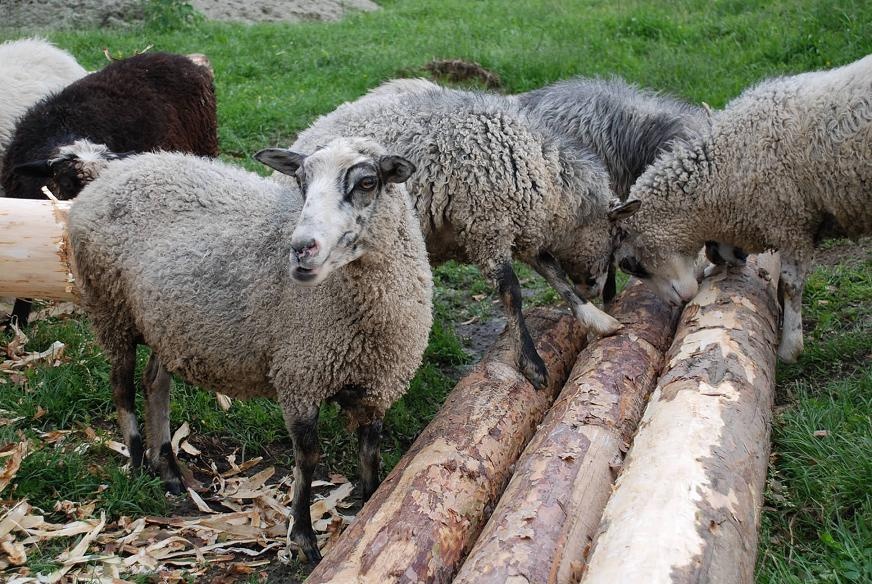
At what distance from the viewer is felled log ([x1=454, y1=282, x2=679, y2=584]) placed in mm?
2883

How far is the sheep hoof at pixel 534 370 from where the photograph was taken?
4543mm

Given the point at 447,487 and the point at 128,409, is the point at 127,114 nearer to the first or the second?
the point at 128,409

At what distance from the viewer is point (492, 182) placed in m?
4.66

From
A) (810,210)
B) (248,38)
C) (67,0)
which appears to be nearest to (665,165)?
(810,210)

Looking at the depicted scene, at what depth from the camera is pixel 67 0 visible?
13.6m

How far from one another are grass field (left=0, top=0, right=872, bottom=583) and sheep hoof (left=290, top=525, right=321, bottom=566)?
908mm

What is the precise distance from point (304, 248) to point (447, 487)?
3.73 ft

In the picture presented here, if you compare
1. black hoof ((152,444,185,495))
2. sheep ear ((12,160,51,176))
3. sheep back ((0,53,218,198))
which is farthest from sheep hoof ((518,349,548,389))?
sheep back ((0,53,218,198))

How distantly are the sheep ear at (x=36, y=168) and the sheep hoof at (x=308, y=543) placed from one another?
280cm

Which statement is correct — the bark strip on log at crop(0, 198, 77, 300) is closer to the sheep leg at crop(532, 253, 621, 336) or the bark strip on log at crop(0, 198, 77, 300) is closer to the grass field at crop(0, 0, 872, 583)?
the grass field at crop(0, 0, 872, 583)

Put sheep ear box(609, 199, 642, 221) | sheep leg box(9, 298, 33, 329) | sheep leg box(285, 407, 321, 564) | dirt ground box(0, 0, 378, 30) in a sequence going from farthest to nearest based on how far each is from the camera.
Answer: dirt ground box(0, 0, 378, 30)
sheep leg box(9, 298, 33, 329)
sheep ear box(609, 199, 642, 221)
sheep leg box(285, 407, 321, 564)

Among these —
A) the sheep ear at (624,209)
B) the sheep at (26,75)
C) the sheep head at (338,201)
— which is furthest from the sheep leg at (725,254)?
the sheep at (26,75)

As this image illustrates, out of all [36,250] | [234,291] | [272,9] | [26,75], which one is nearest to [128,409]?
[36,250]

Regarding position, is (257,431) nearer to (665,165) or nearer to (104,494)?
(104,494)
